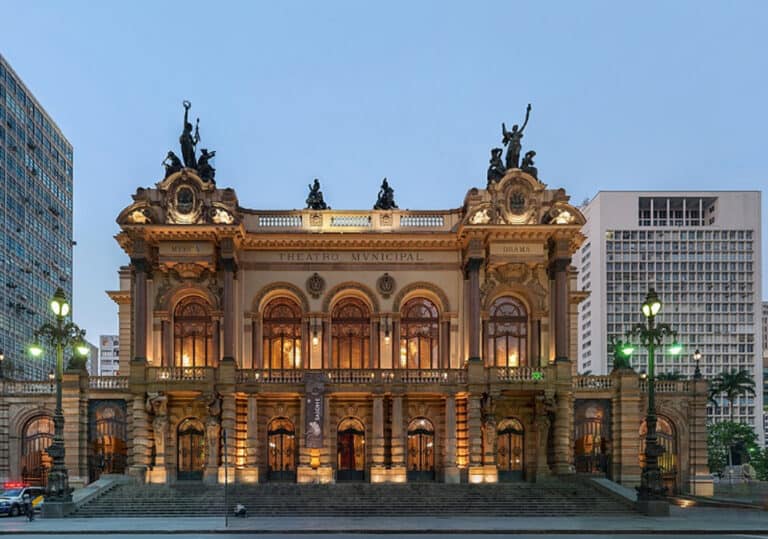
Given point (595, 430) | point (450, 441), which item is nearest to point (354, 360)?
point (450, 441)

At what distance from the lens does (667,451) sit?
49125 mm

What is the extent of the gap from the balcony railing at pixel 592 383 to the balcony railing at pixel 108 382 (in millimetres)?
23021

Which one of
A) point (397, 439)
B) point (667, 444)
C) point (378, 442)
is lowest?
point (667, 444)

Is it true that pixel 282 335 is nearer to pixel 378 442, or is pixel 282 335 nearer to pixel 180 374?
pixel 180 374

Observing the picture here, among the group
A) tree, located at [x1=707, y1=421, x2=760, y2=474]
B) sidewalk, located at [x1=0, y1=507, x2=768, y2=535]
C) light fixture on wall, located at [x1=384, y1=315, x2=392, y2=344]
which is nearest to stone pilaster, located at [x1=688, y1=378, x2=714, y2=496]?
sidewalk, located at [x1=0, y1=507, x2=768, y2=535]

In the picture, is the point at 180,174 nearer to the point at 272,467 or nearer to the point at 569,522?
the point at 272,467

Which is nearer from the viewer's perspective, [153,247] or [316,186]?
[153,247]

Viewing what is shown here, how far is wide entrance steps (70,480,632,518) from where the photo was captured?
38406mm

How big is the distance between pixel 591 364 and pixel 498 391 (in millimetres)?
124685

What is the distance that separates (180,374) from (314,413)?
6939 millimetres

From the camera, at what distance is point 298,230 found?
4900 cm

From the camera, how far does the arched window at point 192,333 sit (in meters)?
48.6

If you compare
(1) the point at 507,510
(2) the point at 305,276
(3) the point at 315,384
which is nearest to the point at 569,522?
(1) the point at 507,510

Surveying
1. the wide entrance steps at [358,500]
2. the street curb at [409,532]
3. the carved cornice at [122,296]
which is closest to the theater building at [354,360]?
the wide entrance steps at [358,500]
